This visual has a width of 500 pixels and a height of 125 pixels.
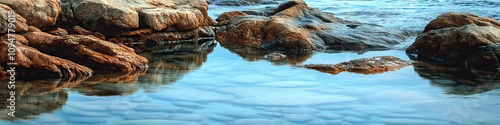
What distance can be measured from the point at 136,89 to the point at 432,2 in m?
14.1

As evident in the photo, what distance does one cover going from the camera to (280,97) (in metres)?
5.06

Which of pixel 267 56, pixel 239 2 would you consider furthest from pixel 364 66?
pixel 239 2

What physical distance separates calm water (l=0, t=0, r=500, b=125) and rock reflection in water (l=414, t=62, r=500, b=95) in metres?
0.01

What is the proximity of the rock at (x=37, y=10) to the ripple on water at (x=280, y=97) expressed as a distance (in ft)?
10.5

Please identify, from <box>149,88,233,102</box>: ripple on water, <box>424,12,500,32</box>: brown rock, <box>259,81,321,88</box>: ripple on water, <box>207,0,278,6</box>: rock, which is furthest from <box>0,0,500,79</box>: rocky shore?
<box>207,0,278,6</box>: rock

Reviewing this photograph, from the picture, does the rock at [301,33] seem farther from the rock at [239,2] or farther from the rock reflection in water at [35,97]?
the rock at [239,2]

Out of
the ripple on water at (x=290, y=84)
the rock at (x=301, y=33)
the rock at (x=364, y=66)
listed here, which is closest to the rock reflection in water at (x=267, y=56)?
the rock at (x=301, y=33)

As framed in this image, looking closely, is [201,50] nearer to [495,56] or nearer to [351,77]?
[351,77]

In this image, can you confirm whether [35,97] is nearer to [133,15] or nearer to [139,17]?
[133,15]

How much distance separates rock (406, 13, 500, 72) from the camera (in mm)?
7047

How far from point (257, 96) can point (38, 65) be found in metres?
2.34

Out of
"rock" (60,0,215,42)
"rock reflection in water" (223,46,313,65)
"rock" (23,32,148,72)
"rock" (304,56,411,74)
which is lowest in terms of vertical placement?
"rock reflection in water" (223,46,313,65)

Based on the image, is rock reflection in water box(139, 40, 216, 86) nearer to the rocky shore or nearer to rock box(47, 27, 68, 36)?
the rocky shore

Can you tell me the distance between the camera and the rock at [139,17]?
858 cm
